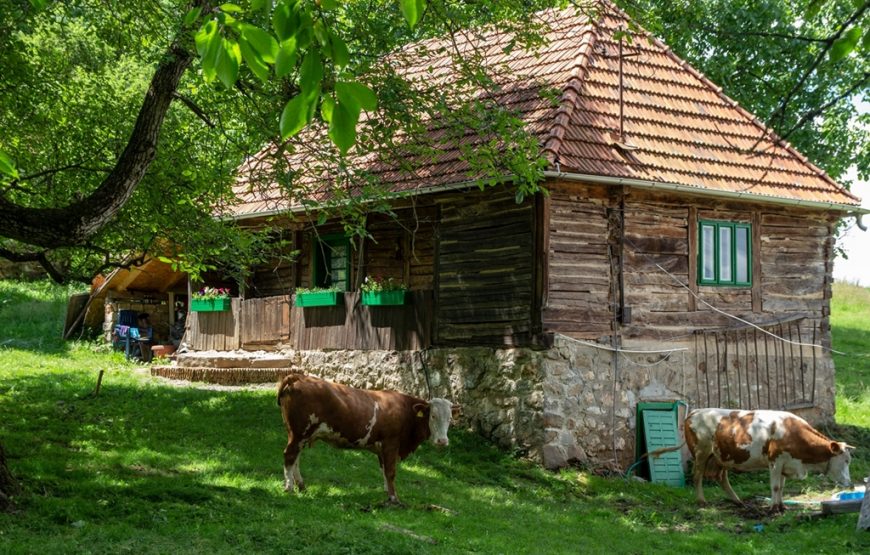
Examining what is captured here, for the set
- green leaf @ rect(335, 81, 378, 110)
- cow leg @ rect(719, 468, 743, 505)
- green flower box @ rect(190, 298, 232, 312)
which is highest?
green leaf @ rect(335, 81, 378, 110)

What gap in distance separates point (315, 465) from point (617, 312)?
208 inches

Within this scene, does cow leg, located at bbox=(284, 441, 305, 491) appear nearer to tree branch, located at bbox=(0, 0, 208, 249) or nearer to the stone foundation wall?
tree branch, located at bbox=(0, 0, 208, 249)

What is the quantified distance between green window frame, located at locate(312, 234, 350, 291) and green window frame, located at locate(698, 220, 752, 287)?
6.27m

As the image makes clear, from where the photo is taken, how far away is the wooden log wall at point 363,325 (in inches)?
658

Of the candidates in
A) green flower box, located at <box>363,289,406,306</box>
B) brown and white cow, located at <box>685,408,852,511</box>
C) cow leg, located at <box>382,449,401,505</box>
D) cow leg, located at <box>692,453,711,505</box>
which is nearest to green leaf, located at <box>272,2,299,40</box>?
cow leg, located at <box>382,449,401,505</box>

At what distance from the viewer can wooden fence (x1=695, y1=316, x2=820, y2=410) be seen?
16.4 meters

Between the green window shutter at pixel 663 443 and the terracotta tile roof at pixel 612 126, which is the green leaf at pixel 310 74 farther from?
the green window shutter at pixel 663 443

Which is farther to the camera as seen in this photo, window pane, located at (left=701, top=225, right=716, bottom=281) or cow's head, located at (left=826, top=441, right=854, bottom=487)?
window pane, located at (left=701, top=225, right=716, bottom=281)

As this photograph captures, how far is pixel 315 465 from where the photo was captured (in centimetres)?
1285

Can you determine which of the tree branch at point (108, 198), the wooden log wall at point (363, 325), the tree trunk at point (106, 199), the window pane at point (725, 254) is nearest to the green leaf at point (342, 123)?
the tree branch at point (108, 198)

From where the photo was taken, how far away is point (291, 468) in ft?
36.1

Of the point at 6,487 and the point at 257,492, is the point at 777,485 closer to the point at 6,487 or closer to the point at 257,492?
the point at 257,492

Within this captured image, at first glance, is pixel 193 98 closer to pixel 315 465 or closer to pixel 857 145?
pixel 315 465

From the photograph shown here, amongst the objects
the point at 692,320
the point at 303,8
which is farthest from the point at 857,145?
the point at 303,8
